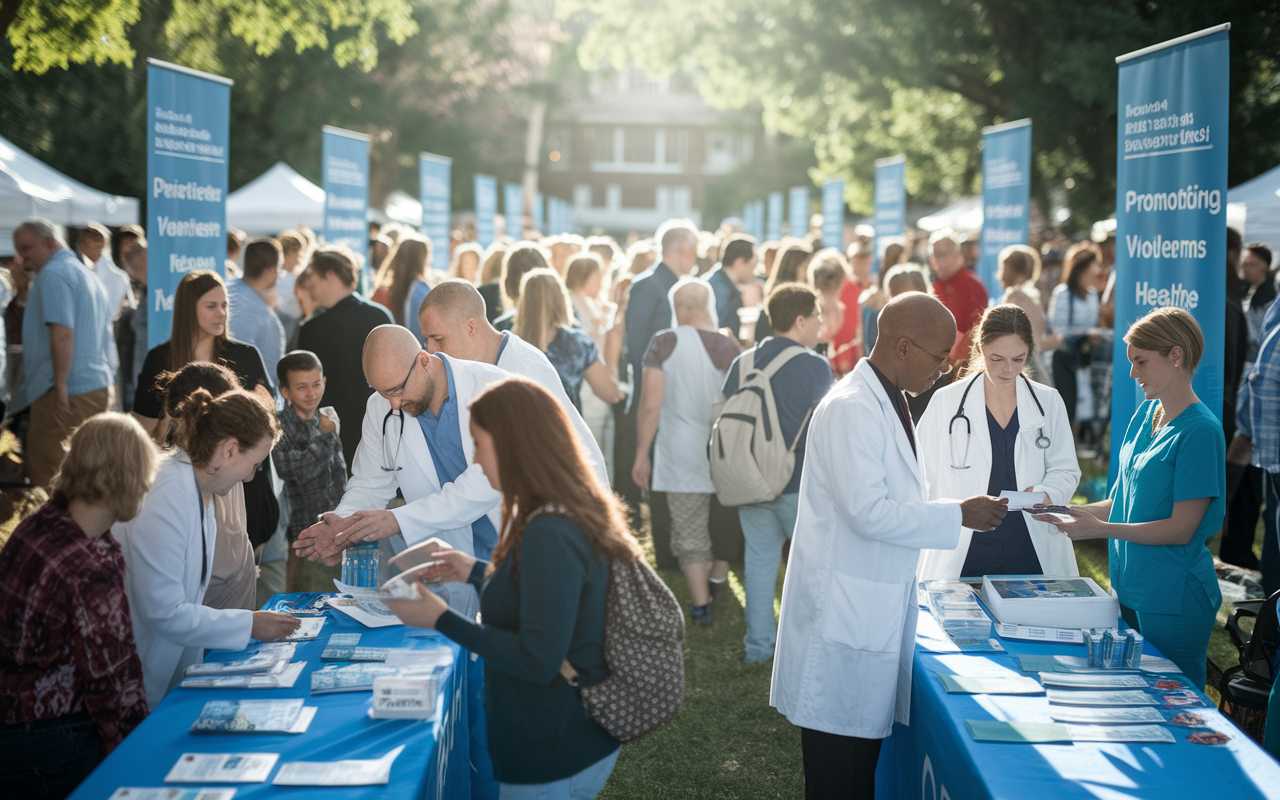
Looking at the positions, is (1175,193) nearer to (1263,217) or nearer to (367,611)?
(367,611)

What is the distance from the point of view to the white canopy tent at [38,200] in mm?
10141

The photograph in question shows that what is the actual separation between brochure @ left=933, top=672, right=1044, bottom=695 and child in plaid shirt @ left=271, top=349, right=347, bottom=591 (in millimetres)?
3001

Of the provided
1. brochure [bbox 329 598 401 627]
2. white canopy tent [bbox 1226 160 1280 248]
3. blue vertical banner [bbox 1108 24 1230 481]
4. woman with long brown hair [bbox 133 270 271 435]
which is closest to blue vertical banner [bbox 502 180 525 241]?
white canopy tent [bbox 1226 160 1280 248]

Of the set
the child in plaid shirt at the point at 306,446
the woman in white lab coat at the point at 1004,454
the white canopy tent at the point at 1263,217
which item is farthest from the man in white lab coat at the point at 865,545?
the white canopy tent at the point at 1263,217

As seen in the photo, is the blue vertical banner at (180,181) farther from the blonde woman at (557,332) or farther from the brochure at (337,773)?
the brochure at (337,773)

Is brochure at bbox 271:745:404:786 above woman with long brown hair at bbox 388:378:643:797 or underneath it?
underneath

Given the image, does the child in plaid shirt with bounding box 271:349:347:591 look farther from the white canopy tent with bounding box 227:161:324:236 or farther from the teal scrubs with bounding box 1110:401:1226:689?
the white canopy tent with bounding box 227:161:324:236

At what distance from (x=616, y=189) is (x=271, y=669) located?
2435 inches

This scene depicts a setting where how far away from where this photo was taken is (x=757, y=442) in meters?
4.86

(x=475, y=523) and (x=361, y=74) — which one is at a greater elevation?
(x=361, y=74)

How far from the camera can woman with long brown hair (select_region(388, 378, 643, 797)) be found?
2234mm

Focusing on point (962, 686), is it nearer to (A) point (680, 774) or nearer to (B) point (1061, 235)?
(A) point (680, 774)

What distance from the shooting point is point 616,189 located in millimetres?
63125

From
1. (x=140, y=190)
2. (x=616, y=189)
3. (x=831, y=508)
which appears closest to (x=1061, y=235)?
(x=140, y=190)
